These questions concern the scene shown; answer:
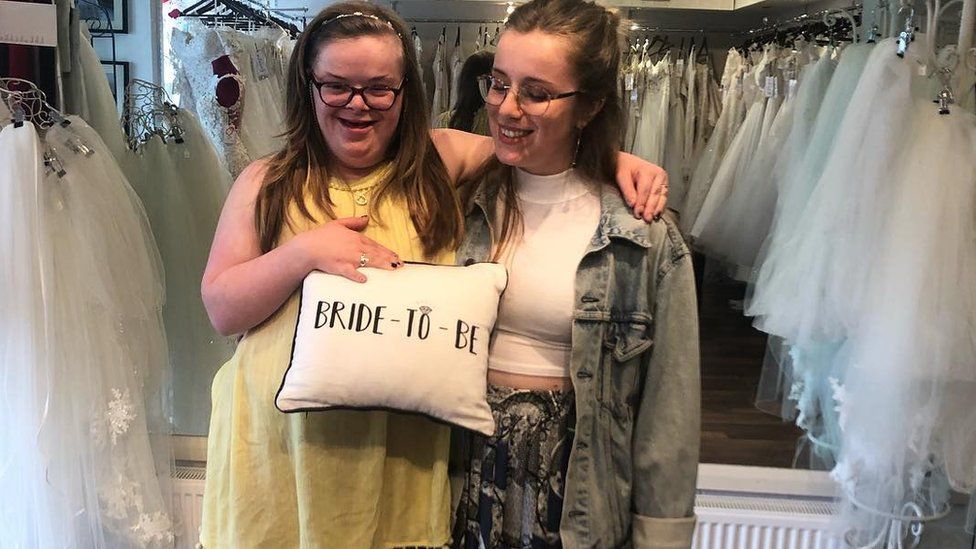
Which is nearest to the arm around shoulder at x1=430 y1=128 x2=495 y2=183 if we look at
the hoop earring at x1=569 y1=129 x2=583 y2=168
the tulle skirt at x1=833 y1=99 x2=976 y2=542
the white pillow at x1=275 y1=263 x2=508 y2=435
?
the hoop earring at x1=569 y1=129 x2=583 y2=168

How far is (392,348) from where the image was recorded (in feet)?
3.37

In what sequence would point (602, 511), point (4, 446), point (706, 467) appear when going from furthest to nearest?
point (706, 467) → point (4, 446) → point (602, 511)

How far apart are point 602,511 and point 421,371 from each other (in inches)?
14.5

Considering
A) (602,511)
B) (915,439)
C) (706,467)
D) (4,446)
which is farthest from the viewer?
(706,467)

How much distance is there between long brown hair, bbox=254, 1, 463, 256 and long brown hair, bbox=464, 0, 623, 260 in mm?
83

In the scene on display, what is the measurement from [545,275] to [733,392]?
1268 millimetres

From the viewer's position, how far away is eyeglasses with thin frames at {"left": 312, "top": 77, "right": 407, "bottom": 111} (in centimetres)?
112

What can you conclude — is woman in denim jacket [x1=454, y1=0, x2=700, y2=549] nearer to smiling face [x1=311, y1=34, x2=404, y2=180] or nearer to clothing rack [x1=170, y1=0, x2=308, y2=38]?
smiling face [x1=311, y1=34, x2=404, y2=180]

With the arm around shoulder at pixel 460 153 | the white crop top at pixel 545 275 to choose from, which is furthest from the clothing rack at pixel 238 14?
the white crop top at pixel 545 275

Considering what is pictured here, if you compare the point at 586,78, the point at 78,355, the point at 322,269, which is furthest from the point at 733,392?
the point at 78,355

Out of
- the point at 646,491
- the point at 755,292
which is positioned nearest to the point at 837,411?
the point at 755,292

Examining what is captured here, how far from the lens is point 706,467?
6.68ft

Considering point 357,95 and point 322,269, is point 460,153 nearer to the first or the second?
point 357,95

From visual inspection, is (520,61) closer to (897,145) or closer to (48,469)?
(897,145)
